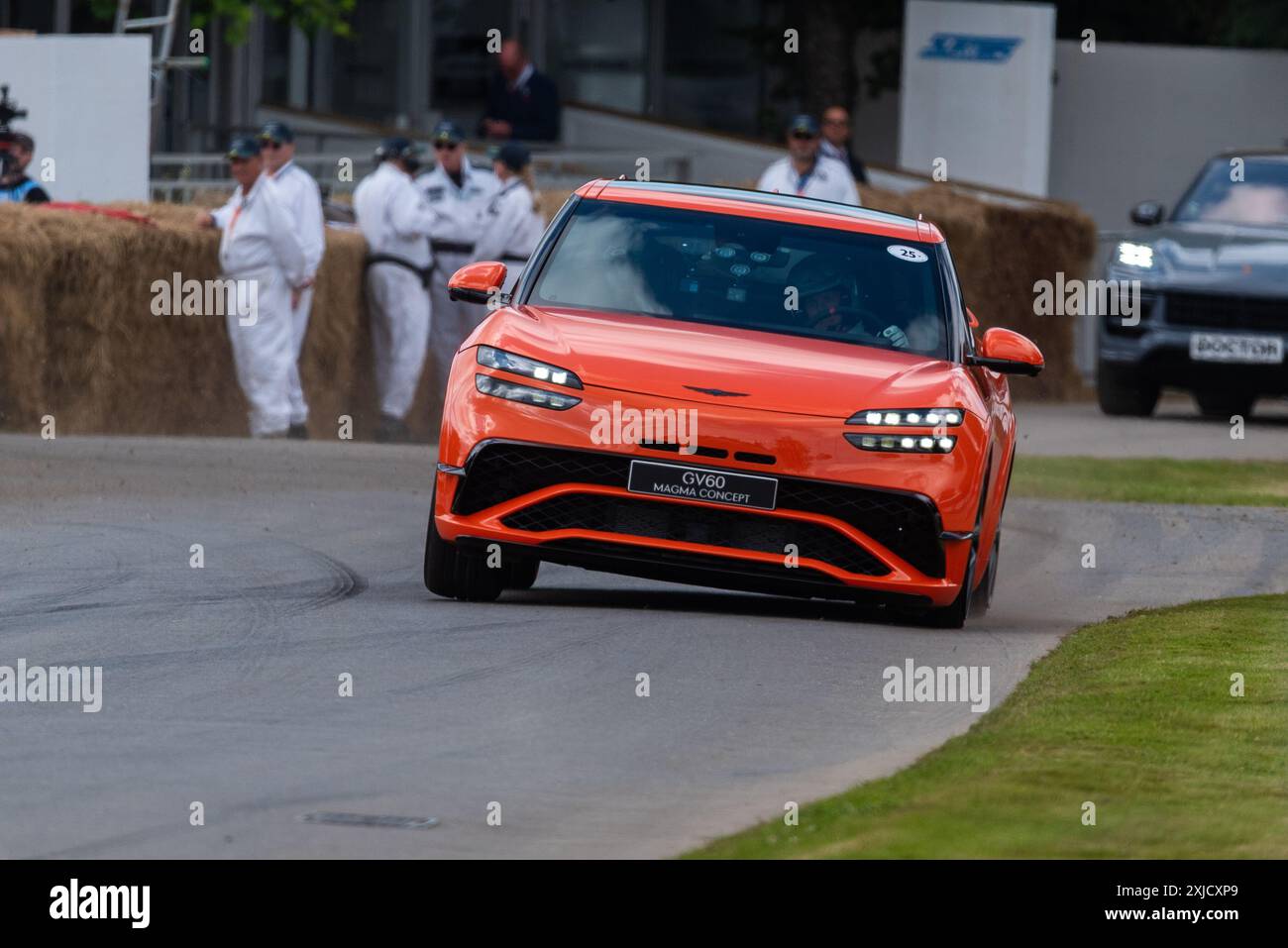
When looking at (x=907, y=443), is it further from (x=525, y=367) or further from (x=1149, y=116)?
(x=1149, y=116)

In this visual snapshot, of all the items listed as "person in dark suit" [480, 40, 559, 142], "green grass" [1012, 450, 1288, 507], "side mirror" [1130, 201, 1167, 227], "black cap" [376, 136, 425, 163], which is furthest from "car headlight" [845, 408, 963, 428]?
"person in dark suit" [480, 40, 559, 142]

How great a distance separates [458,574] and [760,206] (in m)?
1.98

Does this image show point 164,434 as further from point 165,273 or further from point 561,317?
point 561,317

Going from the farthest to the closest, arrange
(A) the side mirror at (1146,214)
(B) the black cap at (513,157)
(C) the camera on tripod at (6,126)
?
(A) the side mirror at (1146,214) < (B) the black cap at (513,157) < (C) the camera on tripod at (6,126)

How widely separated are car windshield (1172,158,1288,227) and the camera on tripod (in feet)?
30.7

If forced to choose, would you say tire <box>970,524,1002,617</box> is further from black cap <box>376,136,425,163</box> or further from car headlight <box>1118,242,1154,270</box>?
car headlight <box>1118,242,1154,270</box>

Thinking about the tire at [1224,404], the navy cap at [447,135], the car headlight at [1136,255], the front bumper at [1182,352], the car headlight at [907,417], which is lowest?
the tire at [1224,404]

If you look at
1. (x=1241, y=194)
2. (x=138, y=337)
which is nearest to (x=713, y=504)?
(x=138, y=337)

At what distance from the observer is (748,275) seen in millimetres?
11289

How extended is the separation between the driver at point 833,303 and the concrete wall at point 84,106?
1022 centimetres

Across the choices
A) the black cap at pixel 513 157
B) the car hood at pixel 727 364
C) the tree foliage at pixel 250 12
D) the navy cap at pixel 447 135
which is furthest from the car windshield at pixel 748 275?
the tree foliage at pixel 250 12

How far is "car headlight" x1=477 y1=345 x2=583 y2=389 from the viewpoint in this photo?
10266mm

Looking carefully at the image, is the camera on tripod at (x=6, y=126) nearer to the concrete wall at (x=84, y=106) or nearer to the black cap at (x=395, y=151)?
the concrete wall at (x=84, y=106)

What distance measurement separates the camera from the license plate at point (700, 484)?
1018cm
